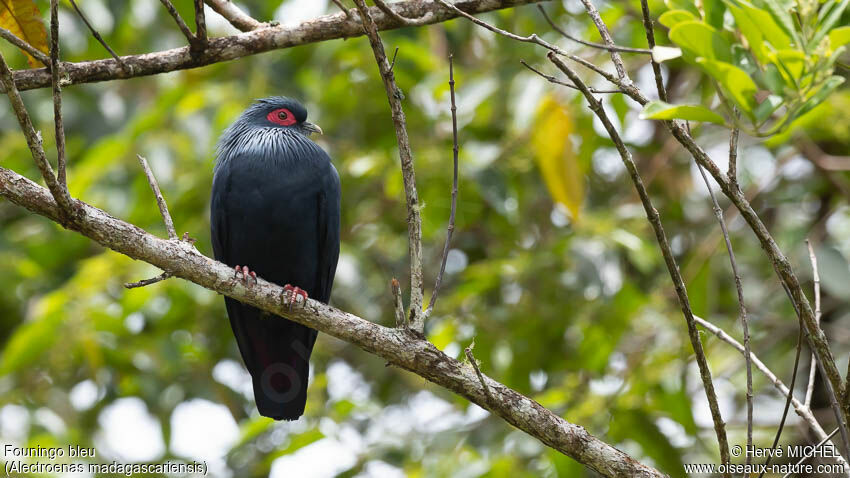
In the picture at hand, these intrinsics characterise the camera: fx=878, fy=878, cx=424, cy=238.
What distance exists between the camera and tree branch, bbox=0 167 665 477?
290cm

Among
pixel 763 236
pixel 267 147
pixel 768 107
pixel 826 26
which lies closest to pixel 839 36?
pixel 826 26

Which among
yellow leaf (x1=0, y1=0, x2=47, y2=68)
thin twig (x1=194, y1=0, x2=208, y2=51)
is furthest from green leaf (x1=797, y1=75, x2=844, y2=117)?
yellow leaf (x1=0, y1=0, x2=47, y2=68)

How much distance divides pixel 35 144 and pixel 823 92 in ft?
7.21

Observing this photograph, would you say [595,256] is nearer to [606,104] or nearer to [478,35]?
[606,104]

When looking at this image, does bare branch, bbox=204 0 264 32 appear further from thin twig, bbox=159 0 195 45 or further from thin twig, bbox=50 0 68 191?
thin twig, bbox=50 0 68 191

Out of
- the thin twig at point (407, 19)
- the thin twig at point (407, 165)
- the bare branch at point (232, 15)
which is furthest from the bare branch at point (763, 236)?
the bare branch at point (232, 15)

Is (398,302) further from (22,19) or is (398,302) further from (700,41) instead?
(22,19)

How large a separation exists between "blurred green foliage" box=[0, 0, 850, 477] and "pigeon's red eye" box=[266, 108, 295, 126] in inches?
23.9

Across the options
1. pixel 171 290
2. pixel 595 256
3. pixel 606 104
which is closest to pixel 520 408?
pixel 595 256

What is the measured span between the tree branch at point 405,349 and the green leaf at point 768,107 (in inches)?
56.9

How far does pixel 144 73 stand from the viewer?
3.33 meters

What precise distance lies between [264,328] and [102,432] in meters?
3.33

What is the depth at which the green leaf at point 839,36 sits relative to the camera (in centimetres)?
167

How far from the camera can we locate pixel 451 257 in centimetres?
684
